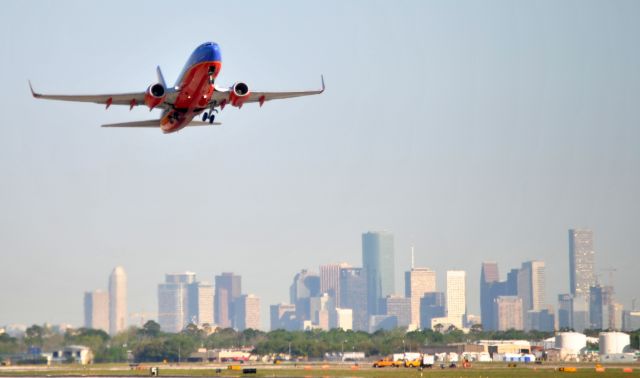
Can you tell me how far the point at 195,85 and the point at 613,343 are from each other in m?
118

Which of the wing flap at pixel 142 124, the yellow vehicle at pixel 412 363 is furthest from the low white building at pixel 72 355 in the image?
the wing flap at pixel 142 124

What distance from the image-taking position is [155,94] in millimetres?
85812

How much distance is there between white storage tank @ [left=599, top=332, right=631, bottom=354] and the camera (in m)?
184

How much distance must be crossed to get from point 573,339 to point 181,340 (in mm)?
64632

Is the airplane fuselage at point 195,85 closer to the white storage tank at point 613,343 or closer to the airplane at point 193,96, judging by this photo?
the airplane at point 193,96

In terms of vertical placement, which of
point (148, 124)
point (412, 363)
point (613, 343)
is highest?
point (148, 124)

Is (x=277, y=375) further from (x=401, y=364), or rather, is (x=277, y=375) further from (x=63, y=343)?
(x=63, y=343)

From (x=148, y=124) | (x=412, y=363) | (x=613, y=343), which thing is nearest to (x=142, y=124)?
(x=148, y=124)

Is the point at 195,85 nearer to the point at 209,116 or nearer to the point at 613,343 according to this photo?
the point at 209,116

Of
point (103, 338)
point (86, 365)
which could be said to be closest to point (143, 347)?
point (103, 338)

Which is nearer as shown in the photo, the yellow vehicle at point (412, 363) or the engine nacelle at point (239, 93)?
the engine nacelle at point (239, 93)

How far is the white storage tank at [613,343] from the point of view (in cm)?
18350

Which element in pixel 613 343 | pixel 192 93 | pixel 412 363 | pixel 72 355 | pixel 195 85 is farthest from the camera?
pixel 613 343

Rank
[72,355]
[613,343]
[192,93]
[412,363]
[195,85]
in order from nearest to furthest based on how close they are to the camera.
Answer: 1. [195,85]
2. [192,93]
3. [412,363]
4. [72,355]
5. [613,343]
